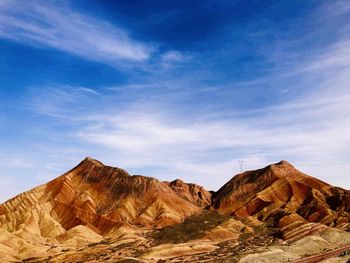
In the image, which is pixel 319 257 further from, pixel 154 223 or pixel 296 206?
pixel 296 206

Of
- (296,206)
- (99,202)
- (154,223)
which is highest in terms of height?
(99,202)

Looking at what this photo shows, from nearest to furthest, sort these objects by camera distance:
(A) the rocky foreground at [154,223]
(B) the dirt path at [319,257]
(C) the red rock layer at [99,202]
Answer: (B) the dirt path at [319,257]
(A) the rocky foreground at [154,223]
(C) the red rock layer at [99,202]

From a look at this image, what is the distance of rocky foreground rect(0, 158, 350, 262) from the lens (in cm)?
10506

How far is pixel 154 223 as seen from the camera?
523 feet

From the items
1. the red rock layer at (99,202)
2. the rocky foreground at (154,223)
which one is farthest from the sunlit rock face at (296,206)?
the red rock layer at (99,202)

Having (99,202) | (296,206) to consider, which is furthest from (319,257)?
(99,202)

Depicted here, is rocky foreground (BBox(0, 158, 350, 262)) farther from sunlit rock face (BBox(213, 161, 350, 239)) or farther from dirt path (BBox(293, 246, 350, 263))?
dirt path (BBox(293, 246, 350, 263))

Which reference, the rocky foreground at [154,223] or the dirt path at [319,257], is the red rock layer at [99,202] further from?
the dirt path at [319,257]

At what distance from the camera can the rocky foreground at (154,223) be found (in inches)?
4136

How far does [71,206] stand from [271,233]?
2709 inches

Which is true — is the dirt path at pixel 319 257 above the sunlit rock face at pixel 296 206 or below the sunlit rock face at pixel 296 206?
below

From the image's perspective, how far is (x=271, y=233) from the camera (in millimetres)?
138250

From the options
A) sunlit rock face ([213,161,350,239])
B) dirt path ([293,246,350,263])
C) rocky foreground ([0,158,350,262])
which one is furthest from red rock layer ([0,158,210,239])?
dirt path ([293,246,350,263])

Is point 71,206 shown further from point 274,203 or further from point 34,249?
point 274,203
